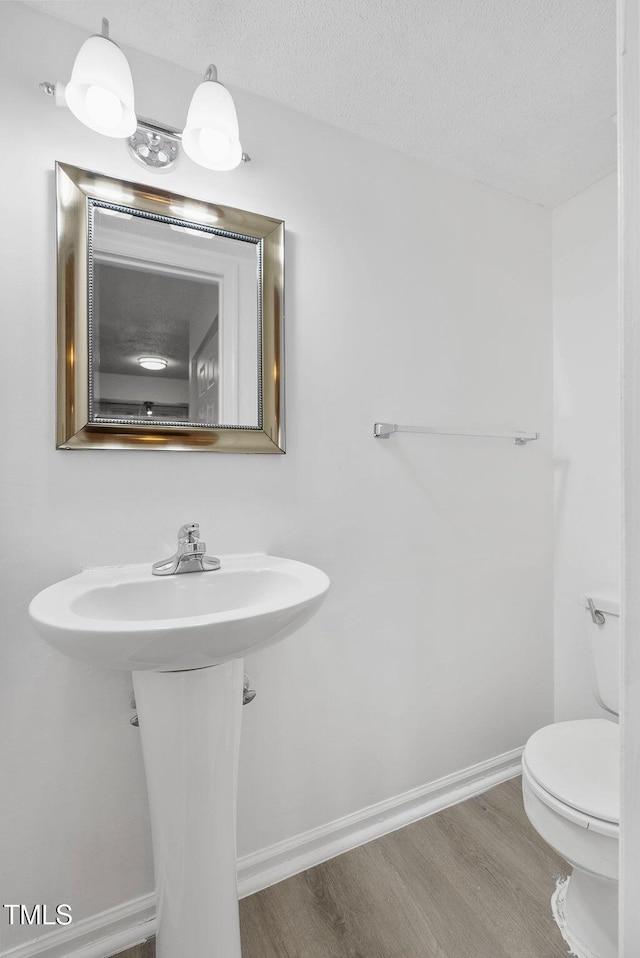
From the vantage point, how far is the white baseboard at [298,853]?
3.73 ft

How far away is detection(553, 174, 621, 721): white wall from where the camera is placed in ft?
5.71

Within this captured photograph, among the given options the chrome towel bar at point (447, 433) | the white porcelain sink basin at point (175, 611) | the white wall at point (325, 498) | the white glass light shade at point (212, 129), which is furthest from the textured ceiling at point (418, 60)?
the white porcelain sink basin at point (175, 611)

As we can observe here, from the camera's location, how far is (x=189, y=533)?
3.91 ft

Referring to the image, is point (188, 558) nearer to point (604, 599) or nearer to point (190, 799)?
point (190, 799)

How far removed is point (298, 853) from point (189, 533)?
103 centimetres

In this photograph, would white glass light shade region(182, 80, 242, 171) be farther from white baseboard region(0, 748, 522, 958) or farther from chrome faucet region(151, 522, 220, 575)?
white baseboard region(0, 748, 522, 958)

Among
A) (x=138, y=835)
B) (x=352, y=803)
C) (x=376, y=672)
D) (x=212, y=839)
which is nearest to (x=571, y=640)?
(x=376, y=672)

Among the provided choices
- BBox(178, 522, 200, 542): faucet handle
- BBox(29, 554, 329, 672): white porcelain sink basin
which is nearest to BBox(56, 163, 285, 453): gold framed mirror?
BBox(178, 522, 200, 542): faucet handle

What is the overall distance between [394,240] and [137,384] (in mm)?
→ 969

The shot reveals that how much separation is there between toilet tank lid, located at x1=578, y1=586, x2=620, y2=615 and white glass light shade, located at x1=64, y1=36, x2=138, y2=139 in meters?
1.88

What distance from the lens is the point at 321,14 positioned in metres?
1.14

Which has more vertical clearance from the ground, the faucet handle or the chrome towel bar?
the chrome towel bar

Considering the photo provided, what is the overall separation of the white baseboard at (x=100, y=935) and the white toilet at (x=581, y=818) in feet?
3.29

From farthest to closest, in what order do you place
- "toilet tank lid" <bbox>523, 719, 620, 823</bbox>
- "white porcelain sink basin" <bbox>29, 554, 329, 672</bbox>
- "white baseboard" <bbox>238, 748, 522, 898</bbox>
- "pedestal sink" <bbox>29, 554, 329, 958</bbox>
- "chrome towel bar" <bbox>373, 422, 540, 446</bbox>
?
"chrome towel bar" <bbox>373, 422, 540, 446</bbox> < "white baseboard" <bbox>238, 748, 522, 898</bbox> < "toilet tank lid" <bbox>523, 719, 620, 823</bbox> < "pedestal sink" <bbox>29, 554, 329, 958</bbox> < "white porcelain sink basin" <bbox>29, 554, 329, 672</bbox>
